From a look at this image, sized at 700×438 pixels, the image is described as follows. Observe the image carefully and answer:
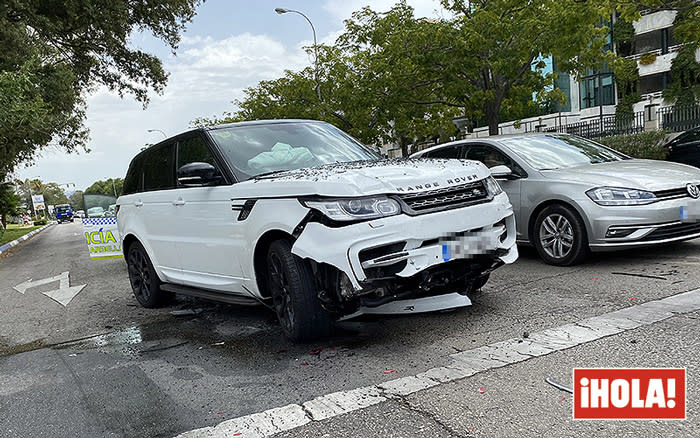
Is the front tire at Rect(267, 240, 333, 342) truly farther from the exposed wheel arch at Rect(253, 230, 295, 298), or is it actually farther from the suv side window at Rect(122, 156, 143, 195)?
the suv side window at Rect(122, 156, 143, 195)

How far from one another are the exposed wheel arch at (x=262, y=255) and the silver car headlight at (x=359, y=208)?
58cm

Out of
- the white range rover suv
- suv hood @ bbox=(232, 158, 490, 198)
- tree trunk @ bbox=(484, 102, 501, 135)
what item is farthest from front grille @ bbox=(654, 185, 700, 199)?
tree trunk @ bbox=(484, 102, 501, 135)

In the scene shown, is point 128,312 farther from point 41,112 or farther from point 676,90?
point 676,90

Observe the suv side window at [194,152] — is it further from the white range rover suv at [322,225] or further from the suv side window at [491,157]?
the suv side window at [491,157]

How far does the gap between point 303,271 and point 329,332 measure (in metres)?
0.56

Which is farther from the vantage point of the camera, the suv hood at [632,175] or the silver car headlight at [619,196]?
the suv hood at [632,175]

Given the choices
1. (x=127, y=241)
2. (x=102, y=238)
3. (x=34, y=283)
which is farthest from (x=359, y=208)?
(x=34, y=283)

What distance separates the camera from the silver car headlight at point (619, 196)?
19.4 ft

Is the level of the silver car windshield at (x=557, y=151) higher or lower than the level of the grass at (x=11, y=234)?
higher

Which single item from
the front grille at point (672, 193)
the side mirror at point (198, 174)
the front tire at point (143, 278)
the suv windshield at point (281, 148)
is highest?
the suv windshield at point (281, 148)

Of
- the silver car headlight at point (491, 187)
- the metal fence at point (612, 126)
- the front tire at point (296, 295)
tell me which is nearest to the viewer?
the front tire at point (296, 295)

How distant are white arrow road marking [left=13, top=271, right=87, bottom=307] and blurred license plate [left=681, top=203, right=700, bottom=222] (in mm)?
7544

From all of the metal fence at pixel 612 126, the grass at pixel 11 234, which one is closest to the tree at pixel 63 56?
the grass at pixel 11 234

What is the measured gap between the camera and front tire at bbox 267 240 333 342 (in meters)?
4.23
